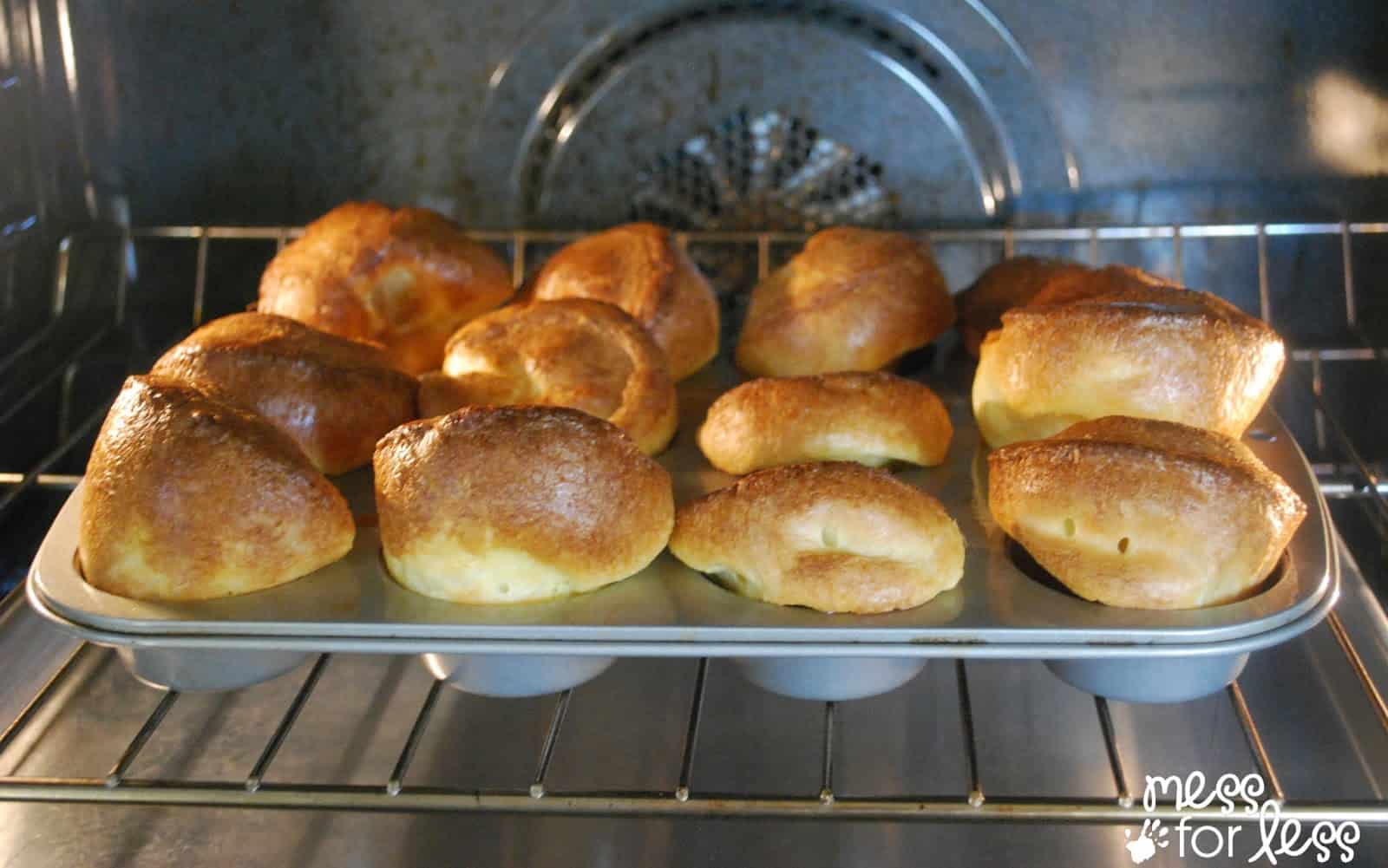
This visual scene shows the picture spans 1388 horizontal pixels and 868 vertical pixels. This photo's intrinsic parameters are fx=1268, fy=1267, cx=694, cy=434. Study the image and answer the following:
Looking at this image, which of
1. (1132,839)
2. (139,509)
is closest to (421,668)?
(139,509)

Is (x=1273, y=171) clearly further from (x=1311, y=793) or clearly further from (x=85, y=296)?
(x=85, y=296)

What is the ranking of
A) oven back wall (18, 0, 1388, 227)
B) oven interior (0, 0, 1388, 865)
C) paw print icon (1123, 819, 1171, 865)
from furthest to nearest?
1. oven back wall (18, 0, 1388, 227)
2. oven interior (0, 0, 1388, 865)
3. paw print icon (1123, 819, 1171, 865)

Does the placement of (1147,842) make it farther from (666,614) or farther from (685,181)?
(685,181)

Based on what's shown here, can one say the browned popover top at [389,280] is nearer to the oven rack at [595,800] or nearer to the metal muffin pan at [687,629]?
the metal muffin pan at [687,629]

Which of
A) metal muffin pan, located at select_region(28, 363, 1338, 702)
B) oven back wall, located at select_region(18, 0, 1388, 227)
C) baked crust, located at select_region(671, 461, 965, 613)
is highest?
oven back wall, located at select_region(18, 0, 1388, 227)

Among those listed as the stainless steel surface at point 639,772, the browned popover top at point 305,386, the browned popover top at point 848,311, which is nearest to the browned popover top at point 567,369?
the browned popover top at point 305,386

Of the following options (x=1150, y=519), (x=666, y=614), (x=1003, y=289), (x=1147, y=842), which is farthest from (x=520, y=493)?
(x=1003, y=289)

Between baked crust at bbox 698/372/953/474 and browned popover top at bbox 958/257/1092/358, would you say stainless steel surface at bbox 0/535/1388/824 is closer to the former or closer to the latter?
baked crust at bbox 698/372/953/474

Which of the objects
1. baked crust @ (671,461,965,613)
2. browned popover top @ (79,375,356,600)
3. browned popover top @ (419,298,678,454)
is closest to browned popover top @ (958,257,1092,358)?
browned popover top @ (419,298,678,454)
